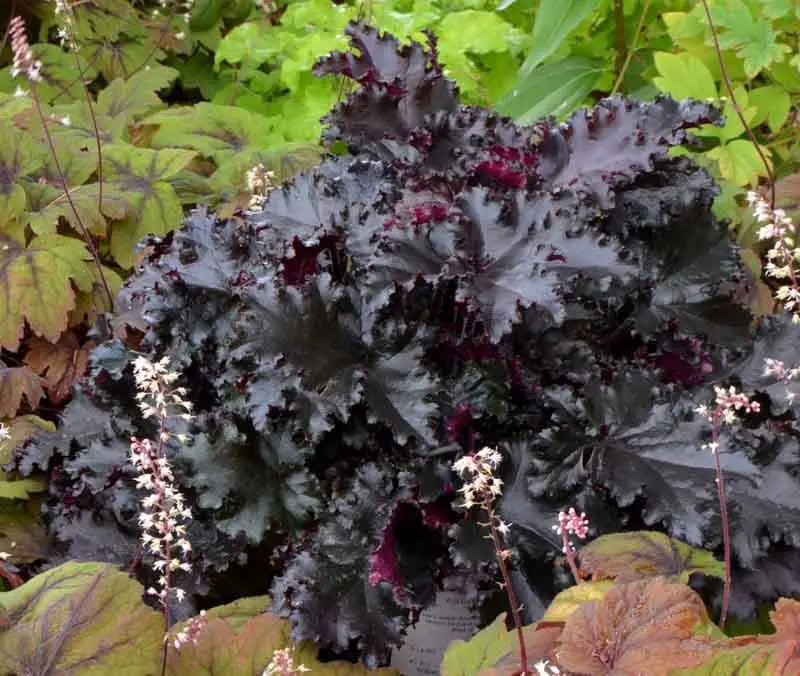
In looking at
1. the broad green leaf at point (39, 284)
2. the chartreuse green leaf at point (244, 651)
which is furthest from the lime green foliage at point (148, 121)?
the chartreuse green leaf at point (244, 651)

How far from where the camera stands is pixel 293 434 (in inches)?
55.5

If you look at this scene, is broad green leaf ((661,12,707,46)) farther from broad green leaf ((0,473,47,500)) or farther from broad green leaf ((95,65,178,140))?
broad green leaf ((0,473,47,500))

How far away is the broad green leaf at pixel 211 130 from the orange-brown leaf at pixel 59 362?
66cm

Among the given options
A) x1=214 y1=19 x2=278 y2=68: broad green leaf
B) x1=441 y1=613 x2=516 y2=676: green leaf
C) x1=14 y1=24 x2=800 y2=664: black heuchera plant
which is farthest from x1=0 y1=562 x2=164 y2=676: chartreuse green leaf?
x1=214 y1=19 x2=278 y2=68: broad green leaf

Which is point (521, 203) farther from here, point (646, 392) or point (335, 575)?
point (335, 575)

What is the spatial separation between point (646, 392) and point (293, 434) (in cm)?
49

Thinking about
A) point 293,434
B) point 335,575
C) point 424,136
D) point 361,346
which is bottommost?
point 335,575

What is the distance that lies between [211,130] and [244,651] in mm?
1696

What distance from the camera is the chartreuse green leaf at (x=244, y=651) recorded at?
124cm

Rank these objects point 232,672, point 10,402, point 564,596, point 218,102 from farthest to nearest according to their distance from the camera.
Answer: point 218,102 < point 10,402 < point 232,672 < point 564,596

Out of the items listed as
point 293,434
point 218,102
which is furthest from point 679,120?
point 218,102

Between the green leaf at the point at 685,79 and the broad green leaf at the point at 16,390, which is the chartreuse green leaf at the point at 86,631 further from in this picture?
the green leaf at the point at 685,79

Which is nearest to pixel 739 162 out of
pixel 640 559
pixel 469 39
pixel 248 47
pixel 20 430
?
pixel 469 39

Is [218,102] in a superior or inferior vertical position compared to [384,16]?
inferior
